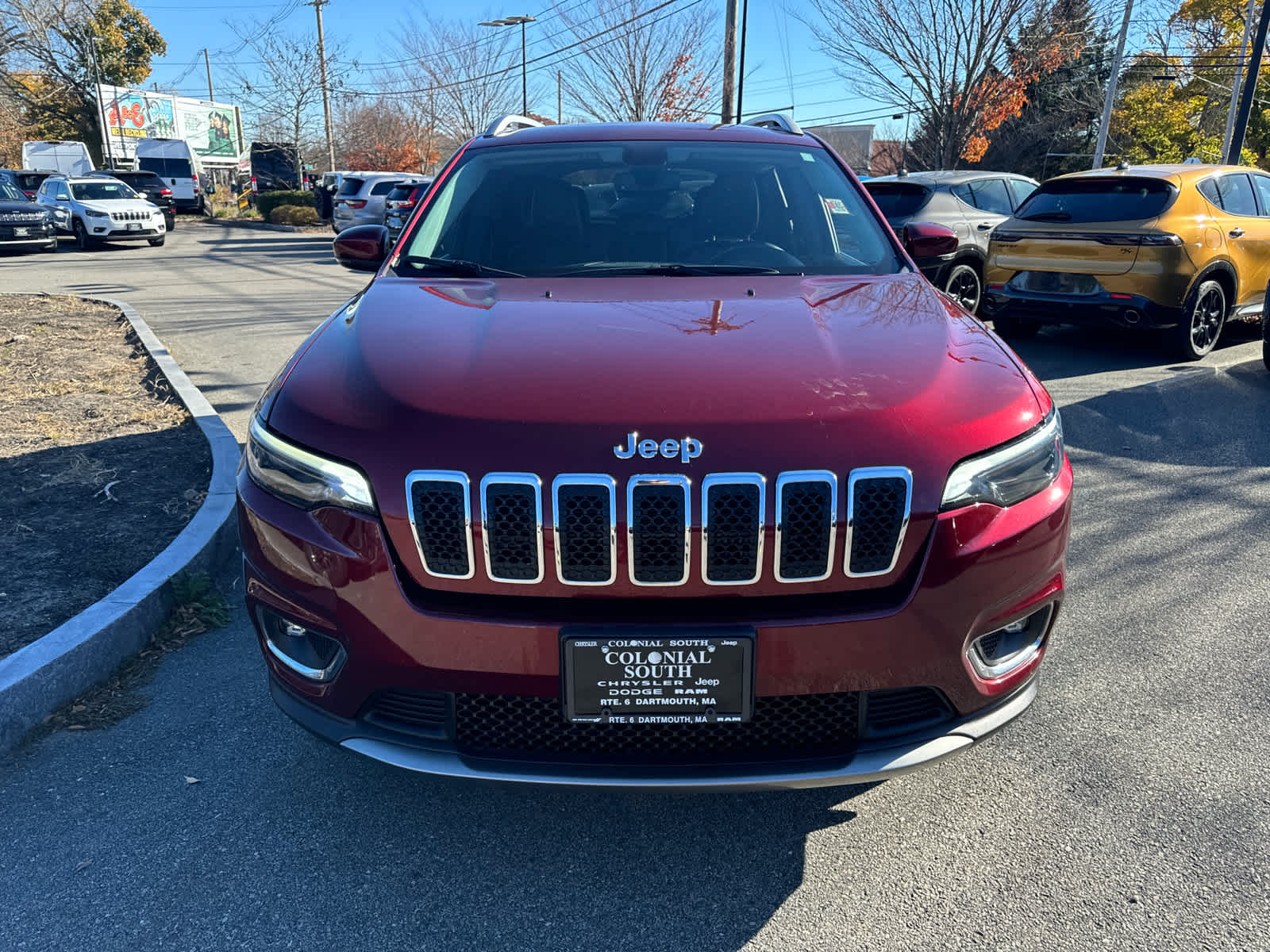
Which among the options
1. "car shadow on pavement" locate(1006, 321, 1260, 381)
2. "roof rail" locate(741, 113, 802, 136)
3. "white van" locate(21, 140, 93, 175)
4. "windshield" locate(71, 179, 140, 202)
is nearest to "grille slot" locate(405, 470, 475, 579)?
"roof rail" locate(741, 113, 802, 136)

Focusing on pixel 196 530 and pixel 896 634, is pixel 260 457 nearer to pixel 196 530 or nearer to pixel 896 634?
pixel 896 634

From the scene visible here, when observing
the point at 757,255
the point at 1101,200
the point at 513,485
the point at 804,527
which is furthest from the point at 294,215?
the point at 804,527

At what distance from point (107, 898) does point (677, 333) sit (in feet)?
6.12

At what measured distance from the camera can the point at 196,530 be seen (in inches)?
153

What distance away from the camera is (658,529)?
1.91 meters

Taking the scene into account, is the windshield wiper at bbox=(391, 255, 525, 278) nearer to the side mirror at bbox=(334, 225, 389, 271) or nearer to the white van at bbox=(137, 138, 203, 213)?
the side mirror at bbox=(334, 225, 389, 271)

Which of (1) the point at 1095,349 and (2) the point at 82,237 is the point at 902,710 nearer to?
(1) the point at 1095,349

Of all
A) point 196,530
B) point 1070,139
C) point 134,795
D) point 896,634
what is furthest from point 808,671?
point 1070,139

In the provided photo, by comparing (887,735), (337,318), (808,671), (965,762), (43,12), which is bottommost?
(965,762)

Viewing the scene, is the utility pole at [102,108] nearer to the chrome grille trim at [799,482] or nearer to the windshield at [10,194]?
the windshield at [10,194]

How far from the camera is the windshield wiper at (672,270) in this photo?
10.1 ft

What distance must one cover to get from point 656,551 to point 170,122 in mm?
50545

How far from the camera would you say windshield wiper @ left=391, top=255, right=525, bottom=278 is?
3113 mm

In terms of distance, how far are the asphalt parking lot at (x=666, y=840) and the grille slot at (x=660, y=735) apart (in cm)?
14
